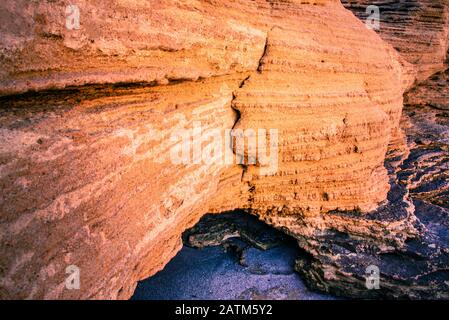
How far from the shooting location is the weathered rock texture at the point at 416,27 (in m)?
7.66

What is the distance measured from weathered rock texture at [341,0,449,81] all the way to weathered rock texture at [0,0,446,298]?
3096mm

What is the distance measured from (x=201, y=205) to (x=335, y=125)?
6.53 ft

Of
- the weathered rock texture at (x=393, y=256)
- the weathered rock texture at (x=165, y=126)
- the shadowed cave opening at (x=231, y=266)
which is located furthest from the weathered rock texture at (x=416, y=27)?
the shadowed cave opening at (x=231, y=266)

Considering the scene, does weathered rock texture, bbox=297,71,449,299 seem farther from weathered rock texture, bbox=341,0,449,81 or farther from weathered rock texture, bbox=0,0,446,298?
weathered rock texture, bbox=341,0,449,81

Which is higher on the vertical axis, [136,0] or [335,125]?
[136,0]

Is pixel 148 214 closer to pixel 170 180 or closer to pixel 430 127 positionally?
pixel 170 180

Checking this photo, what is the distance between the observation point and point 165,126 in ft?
9.71

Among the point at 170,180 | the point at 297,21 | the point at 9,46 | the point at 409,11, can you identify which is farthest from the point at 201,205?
the point at 409,11

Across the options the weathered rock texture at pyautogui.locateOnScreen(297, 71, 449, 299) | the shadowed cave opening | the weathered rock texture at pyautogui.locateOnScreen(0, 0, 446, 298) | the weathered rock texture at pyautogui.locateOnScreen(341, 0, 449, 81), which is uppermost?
the weathered rock texture at pyautogui.locateOnScreen(341, 0, 449, 81)

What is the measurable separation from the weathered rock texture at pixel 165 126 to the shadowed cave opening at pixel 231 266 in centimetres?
48

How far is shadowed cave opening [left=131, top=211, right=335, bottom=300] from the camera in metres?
4.01

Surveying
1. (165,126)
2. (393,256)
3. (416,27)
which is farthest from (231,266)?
(416,27)

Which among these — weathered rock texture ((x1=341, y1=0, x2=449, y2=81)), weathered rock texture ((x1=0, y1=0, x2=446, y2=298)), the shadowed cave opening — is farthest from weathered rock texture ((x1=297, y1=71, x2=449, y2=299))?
weathered rock texture ((x1=341, y1=0, x2=449, y2=81))

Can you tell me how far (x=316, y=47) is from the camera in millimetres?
4094
